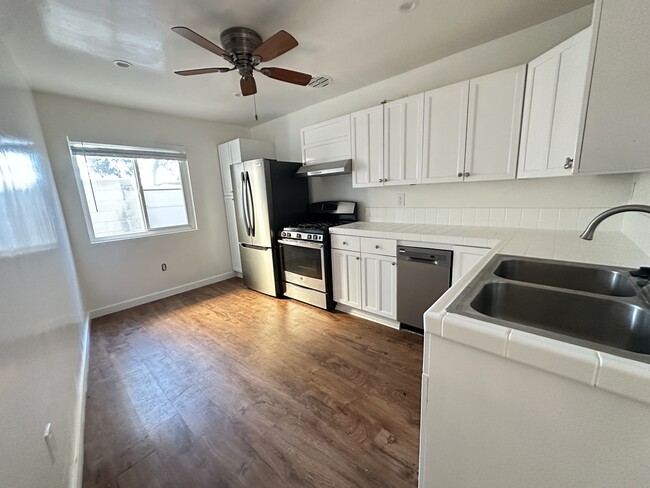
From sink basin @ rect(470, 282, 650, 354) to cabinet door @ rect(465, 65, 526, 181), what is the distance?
1391 mm

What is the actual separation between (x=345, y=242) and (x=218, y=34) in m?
2.07

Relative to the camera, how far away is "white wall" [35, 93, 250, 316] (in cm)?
288

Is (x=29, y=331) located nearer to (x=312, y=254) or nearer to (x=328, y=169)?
(x=312, y=254)

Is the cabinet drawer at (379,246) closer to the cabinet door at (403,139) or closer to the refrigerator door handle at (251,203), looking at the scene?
the cabinet door at (403,139)

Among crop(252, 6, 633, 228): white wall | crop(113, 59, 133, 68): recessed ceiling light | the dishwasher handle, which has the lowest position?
the dishwasher handle

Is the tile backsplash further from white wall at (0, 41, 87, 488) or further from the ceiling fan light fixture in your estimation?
white wall at (0, 41, 87, 488)

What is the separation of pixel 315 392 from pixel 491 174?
2.20 meters

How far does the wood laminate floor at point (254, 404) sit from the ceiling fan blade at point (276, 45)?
7.83ft

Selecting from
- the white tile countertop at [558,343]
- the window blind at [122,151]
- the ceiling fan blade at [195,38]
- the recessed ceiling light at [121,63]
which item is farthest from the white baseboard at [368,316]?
the window blind at [122,151]

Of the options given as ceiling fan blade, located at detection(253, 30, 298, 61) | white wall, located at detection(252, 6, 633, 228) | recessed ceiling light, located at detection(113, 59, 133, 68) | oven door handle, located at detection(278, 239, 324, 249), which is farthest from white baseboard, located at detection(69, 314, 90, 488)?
white wall, located at detection(252, 6, 633, 228)

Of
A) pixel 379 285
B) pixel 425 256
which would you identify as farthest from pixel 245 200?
pixel 425 256

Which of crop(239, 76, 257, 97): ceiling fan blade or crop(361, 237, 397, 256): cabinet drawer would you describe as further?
crop(361, 237, 397, 256): cabinet drawer

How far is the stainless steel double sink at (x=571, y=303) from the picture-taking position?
812 mm

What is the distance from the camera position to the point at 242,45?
75.8 inches
